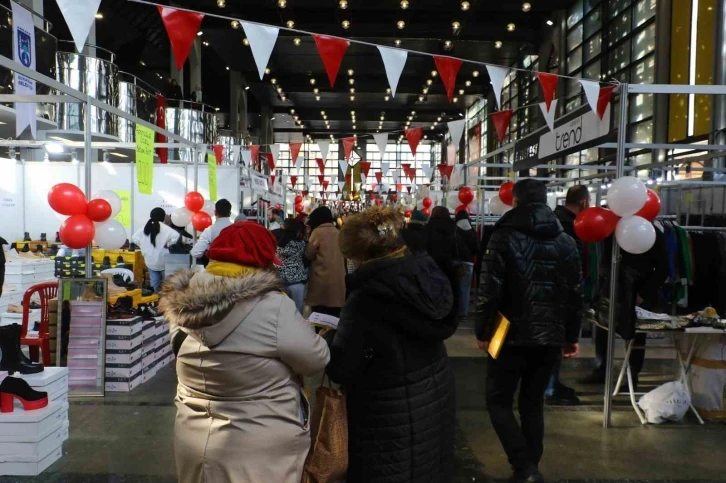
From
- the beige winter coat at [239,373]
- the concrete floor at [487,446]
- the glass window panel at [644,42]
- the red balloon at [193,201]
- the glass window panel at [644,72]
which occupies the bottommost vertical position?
the concrete floor at [487,446]

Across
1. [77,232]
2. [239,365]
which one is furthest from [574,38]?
[239,365]

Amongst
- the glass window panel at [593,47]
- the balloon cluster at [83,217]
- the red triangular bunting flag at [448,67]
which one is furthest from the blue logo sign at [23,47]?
the glass window panel at [593,47]

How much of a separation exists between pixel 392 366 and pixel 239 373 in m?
0.55

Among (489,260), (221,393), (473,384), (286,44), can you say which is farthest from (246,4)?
(221,393)

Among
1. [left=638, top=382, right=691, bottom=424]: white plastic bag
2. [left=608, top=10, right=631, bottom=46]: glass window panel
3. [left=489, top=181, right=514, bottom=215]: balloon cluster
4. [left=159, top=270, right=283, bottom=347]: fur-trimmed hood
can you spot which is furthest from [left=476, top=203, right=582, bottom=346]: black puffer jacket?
[left=608, top=10, right=631, bottom=46]: glass window panel

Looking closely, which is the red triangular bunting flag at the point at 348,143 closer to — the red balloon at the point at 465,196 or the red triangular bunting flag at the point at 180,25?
the red balloon at the point at 465,196

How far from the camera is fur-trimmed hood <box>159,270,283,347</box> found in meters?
1.71

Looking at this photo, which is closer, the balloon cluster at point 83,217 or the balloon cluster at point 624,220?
the balloon cluster at point 624,220

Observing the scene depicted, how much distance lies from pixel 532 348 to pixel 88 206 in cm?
383

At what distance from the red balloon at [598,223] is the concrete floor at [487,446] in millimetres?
1408

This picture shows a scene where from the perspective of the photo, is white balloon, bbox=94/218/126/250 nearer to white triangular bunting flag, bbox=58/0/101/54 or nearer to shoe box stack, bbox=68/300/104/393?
shoe box stack, bbox=68/300/104/393

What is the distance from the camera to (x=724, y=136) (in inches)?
346

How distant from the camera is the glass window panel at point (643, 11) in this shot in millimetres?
11195

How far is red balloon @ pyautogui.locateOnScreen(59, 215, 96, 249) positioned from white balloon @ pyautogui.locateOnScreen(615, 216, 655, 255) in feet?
13.6
